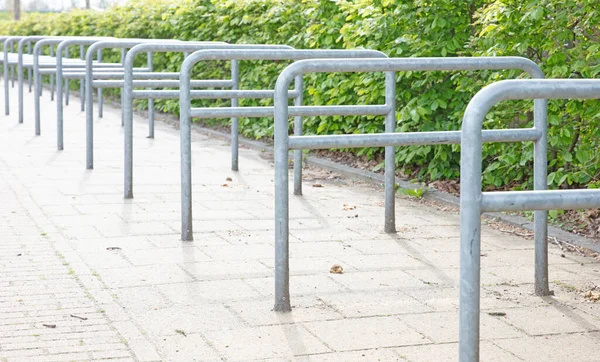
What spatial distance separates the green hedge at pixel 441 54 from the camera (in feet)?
20.0

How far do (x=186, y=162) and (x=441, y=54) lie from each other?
8.29ft

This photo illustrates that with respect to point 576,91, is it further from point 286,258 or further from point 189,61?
point 189,61

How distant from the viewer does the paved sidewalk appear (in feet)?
12.6

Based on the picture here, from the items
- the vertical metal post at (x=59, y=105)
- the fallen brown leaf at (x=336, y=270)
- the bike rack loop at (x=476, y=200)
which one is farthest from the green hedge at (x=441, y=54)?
the bike rack loop at (x=476, y=200)

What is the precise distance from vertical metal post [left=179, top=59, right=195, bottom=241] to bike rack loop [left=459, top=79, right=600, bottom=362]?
304cm

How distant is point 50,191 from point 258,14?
4.35 meters

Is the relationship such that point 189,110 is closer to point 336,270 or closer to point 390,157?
point 390,157

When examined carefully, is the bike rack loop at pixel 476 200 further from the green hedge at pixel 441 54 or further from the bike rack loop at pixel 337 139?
the green hedge at pixel 441 54

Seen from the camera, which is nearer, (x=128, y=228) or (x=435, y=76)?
(x=128, y=228)

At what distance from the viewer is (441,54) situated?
24.5 feet

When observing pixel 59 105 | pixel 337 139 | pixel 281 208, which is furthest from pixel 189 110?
pixel 59 105

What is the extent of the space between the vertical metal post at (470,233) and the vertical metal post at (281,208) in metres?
1.59

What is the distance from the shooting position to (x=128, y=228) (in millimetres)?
6055

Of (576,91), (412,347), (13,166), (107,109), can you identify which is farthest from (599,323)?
(107,109)
